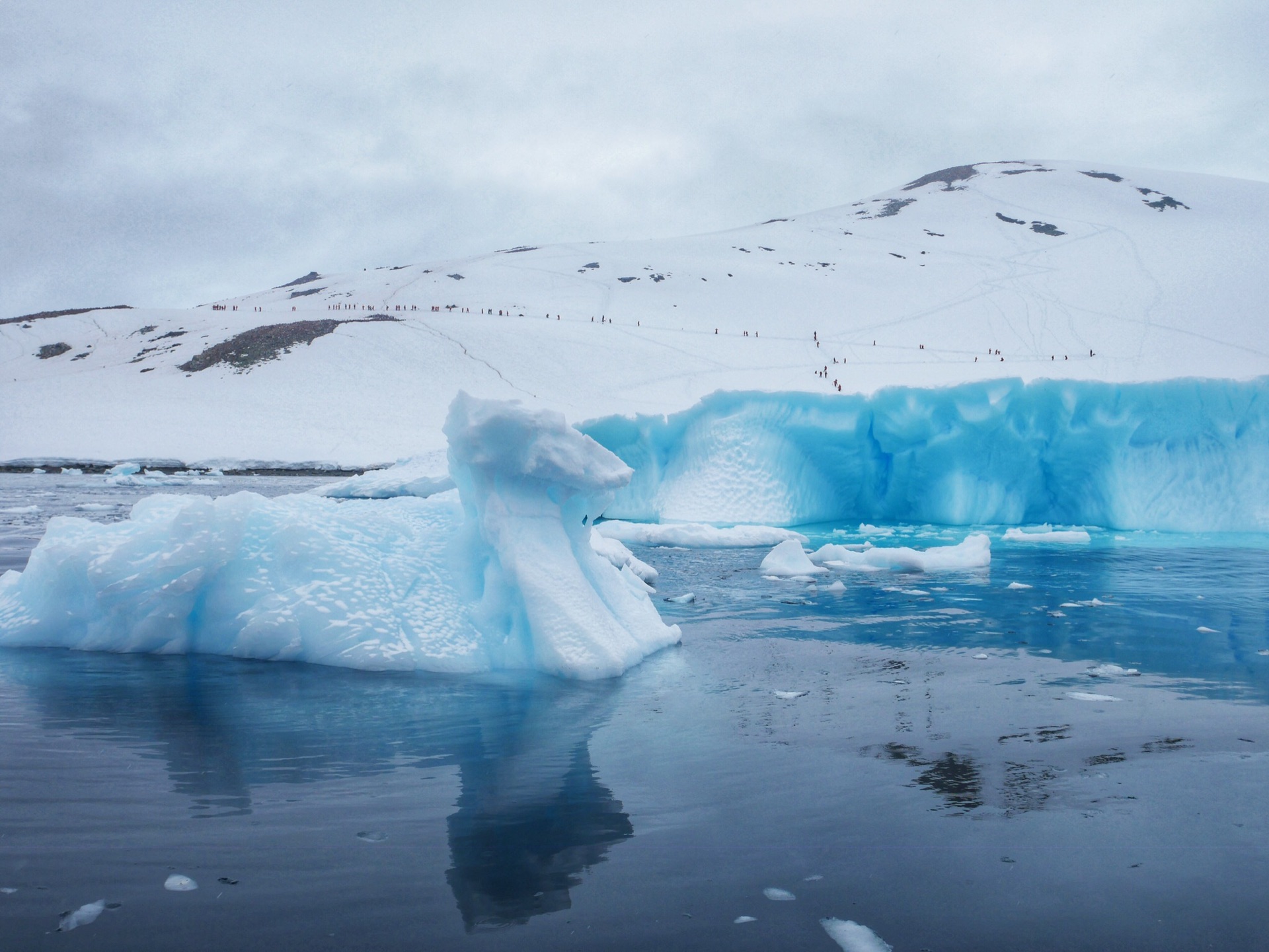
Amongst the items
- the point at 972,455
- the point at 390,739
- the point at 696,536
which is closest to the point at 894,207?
the point at 972,455

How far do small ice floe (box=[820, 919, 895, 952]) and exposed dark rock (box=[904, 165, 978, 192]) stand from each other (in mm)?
71836

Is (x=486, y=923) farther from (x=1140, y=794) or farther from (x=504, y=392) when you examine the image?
(x=504, y=392)

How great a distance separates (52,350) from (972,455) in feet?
133

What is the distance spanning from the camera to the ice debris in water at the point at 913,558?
8.20m

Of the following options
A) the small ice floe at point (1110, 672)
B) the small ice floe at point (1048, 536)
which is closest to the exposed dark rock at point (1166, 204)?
the small ice floe at point (1048, 536)

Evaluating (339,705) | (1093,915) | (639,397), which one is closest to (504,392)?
(639,397)

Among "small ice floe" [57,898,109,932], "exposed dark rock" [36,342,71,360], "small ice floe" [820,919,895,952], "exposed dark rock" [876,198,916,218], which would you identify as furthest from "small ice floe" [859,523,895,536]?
"exposed dark rock" [876,198,916,218]

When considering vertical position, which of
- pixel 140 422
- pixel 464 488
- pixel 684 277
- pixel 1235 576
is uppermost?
pixel 684 277

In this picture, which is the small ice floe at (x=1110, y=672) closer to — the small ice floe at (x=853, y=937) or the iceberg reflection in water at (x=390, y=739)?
the iceberg reflection in water at (x=390, y=739)

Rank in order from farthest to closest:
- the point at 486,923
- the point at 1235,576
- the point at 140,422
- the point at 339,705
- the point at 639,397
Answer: the point at 639,397, the point at 140,422, the point at 1235,576, the point at 339,705, the point at 486,923

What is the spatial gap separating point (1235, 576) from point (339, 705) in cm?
752

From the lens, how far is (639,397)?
29.3 metres

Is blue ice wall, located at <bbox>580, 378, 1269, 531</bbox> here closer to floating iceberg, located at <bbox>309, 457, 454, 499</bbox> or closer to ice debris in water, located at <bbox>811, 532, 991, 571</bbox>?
ice debris in water, located at <bbox>811, 532, 991, 571</bbox>

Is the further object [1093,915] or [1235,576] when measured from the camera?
[1235,576]
